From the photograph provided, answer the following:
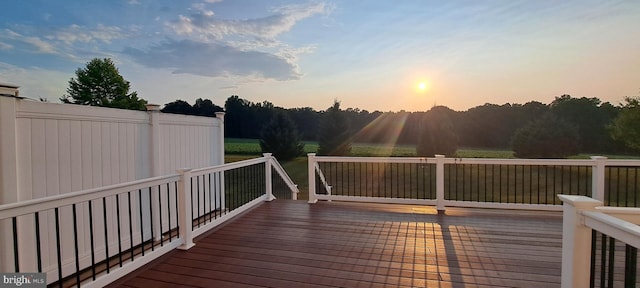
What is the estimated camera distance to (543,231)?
12.2ft

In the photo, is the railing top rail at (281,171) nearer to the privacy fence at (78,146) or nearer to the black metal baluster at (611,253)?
the privacy fence at (78,146)

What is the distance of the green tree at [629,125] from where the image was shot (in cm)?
1130

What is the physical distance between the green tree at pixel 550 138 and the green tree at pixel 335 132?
890cm

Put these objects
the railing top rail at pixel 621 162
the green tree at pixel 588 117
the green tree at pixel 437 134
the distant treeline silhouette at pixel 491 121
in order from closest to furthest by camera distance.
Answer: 1. the railing top rail at pixel 621 162
2. the green tree at pixel 437 134
3. the green tree at pixel 588 117
4. the distant treeline silhouette at pixel 491 121

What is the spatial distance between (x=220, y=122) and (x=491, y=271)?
5.01 meters

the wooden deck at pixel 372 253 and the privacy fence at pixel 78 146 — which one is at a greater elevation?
the privacy fence at pixel 78 146

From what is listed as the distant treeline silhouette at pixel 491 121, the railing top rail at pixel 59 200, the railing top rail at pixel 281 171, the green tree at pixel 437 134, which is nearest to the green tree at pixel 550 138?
the distant treeline silhouette at pixel 491 121

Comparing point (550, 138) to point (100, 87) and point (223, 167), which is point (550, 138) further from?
point (100, 87)

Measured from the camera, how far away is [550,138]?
13.7m

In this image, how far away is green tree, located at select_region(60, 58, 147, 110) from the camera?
17094mm

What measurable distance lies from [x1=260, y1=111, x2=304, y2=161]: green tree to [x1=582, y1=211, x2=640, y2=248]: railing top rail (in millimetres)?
17850

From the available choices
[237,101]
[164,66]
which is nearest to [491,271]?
[164,66]

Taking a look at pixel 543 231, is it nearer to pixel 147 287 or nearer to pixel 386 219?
pixel 386 219

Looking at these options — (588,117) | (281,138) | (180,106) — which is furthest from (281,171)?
(588,117)
